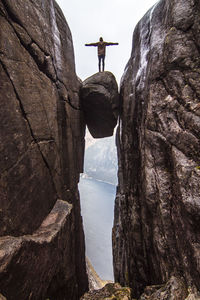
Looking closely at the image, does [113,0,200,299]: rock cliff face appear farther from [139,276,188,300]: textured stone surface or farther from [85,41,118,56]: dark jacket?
[85,41,118,56]: dark jacket

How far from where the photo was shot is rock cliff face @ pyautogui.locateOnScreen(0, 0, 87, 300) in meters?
4.81

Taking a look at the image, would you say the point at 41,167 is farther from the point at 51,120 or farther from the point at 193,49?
the point at 193,49

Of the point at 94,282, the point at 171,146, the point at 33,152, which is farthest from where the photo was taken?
the point at 94,282

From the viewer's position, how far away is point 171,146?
6.16m

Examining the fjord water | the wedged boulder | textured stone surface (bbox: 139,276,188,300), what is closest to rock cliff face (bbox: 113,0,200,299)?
textured stone surface (bbox: 139,276,188,300)

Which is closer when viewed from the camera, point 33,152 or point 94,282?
point 33,152

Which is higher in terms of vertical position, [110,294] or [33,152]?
[33,152]

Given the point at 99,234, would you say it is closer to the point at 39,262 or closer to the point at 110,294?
the point at 110,294

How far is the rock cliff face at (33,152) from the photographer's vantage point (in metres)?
4.81

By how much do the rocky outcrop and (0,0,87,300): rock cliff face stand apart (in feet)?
9.63

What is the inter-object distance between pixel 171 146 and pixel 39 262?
21.8 feet

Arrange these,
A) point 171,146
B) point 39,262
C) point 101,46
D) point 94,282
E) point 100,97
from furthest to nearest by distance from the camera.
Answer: point 94,282 < point 101,46 < point 100,97 < point 171,146 < point 39,262

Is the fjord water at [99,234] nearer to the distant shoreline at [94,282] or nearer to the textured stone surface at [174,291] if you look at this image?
the distant shoreline at [94,282]

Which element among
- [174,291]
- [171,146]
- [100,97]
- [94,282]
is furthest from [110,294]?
[94,282]
